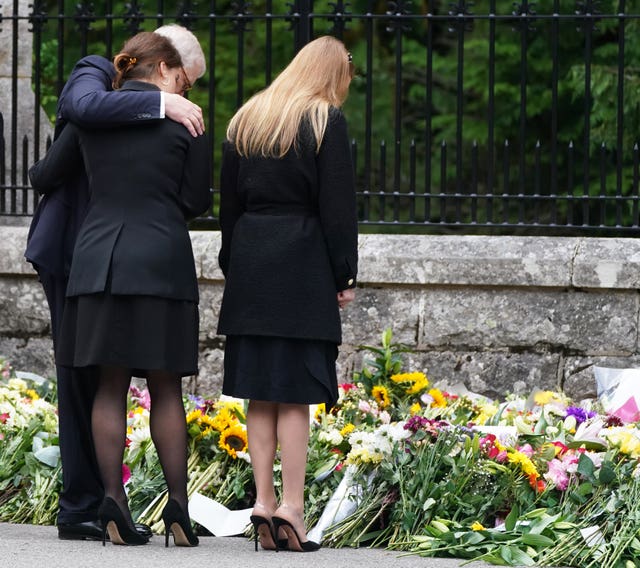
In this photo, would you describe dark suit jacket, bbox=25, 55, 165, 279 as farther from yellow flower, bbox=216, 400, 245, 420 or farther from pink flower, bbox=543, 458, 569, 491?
pink flower, bbox=543, 458, 569, 491

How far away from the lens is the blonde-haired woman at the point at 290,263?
4.16 m

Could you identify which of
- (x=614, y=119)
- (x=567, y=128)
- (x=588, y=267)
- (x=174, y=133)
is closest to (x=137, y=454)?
(x=174, y=133)

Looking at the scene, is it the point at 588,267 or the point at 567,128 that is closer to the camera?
the point at 588,267

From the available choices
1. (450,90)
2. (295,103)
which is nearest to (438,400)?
(295,103)

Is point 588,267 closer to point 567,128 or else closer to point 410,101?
point 567,128

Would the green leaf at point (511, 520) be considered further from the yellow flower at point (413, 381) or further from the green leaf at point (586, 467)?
the yellow flower at point (413, 381)

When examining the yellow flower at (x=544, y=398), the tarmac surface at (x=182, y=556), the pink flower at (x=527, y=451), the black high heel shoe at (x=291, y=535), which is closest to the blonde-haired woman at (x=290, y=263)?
the black high heel shoe at (x=291, y=535)

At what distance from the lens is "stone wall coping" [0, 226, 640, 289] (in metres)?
5.88

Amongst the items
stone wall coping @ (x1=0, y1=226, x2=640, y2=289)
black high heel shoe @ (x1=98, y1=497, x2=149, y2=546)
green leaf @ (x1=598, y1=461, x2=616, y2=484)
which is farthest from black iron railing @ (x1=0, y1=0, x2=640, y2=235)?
black high heel shoe @ (x1=98, y1=497, x2=149, y2=546)

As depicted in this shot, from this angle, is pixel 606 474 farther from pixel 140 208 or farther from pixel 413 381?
pixel 140 208

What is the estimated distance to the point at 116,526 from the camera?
4.11 metres

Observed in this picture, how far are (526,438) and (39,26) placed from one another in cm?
336

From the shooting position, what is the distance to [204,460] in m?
4.90

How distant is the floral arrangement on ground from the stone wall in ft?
2.28
